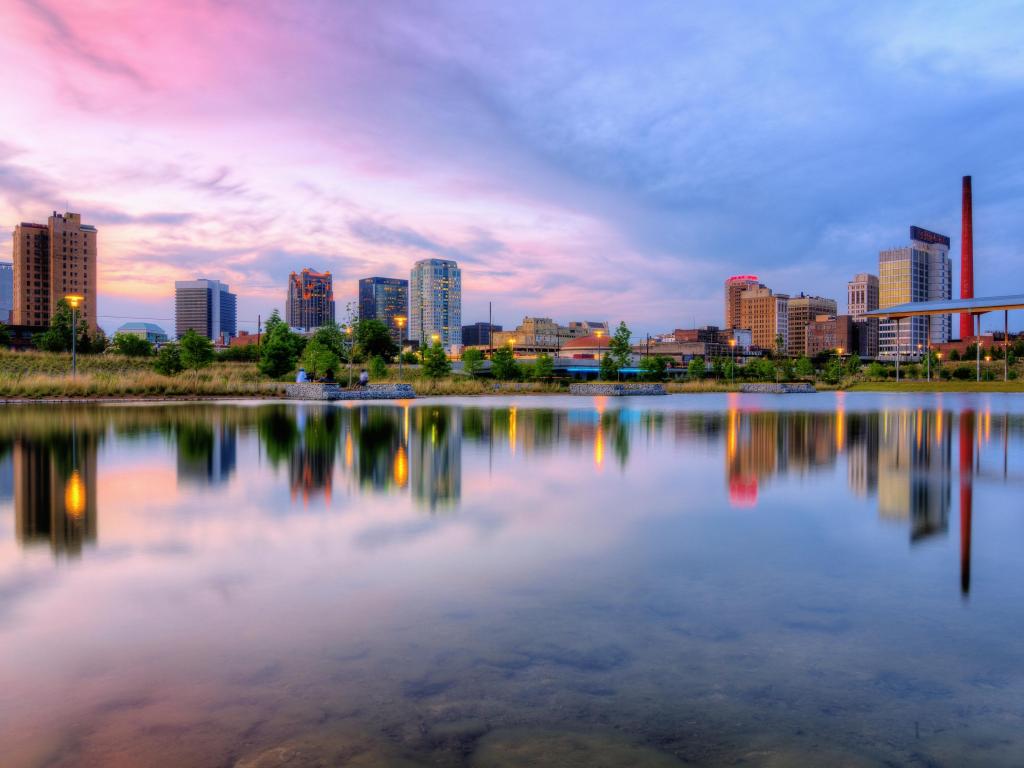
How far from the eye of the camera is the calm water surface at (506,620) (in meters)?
3.99

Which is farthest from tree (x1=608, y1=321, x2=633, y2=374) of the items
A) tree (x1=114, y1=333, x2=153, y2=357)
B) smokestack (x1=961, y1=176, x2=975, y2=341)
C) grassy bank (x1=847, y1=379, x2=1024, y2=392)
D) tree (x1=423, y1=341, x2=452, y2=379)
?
smokestack (x1=961, y1=176, x2=975, y2=341)

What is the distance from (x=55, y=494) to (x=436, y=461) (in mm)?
7082

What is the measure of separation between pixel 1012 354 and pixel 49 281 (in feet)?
712

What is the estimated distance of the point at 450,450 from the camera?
17922 millimetres

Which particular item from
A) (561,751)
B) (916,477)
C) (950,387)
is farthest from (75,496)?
(950,387)

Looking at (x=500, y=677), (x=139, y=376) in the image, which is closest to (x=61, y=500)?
(x=500, y=677)

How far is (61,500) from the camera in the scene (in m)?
10.8

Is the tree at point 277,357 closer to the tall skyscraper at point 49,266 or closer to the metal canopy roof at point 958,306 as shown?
the metal canopy roof at point 958,306

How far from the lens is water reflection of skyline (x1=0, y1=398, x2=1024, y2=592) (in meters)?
11.0

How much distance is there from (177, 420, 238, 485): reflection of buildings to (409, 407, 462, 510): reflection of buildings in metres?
3.67

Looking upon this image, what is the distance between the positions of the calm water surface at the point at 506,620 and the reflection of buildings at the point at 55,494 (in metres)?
0.08

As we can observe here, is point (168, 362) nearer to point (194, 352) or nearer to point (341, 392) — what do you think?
point (194, 352)

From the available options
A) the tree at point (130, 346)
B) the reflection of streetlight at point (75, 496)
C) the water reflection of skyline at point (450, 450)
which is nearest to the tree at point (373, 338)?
the tree at point (130, 346)

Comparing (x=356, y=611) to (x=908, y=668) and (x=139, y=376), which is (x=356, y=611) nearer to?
(x=908, y=668)
